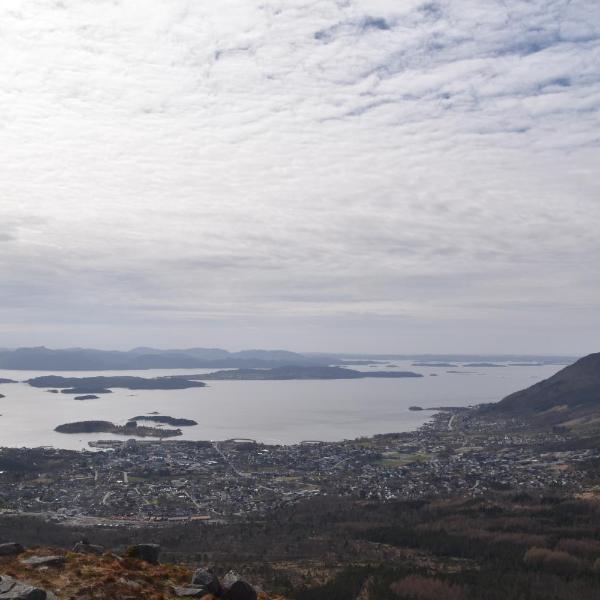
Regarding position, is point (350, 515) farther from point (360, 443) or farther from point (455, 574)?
point (360, 443)

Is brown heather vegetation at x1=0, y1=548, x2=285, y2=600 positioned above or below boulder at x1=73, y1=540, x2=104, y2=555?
above

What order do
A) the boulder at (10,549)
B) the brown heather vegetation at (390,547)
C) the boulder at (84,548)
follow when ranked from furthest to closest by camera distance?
the brown heather vegetation at (390,547), the boulder at (84,548), the boulder at (10,549)

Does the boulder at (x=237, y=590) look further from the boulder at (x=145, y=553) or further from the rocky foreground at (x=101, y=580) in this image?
the boulder at (x=145, y=553)

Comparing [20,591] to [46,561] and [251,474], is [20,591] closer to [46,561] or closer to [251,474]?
[46,561]

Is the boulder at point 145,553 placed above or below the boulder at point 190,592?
below

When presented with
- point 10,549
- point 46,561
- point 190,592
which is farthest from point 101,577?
point 10,549

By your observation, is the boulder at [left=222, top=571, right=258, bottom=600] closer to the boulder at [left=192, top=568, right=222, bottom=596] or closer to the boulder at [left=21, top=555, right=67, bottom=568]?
the boulder at [left=192, top=568, right=222, bottom=596]

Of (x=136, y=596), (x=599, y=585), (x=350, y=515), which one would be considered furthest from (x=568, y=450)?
(x=136, y=596)

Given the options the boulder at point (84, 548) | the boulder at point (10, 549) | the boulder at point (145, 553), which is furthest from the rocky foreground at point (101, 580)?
Answer: the boulder at point (84, 548)

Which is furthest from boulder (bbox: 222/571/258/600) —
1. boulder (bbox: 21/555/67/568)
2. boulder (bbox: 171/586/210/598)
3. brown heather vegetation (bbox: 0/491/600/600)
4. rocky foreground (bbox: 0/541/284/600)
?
boulder (bbox: 21/555/67/568)
